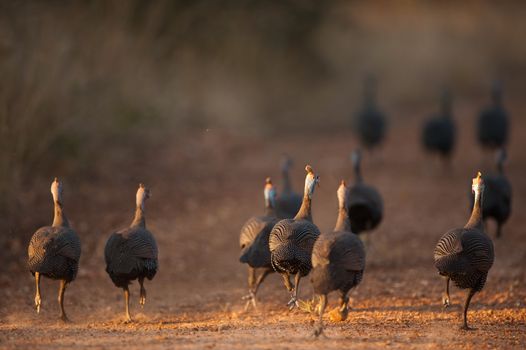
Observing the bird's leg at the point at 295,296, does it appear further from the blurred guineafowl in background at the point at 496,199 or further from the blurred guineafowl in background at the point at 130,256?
the blurred guineafowl in background at the point at 496,199

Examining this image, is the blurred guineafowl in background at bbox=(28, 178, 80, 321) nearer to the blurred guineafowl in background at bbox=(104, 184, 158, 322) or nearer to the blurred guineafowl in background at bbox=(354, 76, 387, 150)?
the blurred guineafowl in background at bbox=(104, 184, 158, 322)

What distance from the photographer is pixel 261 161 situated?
16.9m

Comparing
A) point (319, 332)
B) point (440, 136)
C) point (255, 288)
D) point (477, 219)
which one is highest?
point (440, 136)

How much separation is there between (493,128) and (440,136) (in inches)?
32.0

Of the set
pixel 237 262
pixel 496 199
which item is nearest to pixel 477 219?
pixel 496 199

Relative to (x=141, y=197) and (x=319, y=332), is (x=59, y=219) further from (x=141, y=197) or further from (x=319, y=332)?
(x=319, y=332)

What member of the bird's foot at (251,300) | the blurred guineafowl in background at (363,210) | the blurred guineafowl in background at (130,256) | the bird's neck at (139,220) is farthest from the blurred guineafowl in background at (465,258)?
the blurred guineafowl in background at (363,210)

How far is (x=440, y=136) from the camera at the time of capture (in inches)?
597

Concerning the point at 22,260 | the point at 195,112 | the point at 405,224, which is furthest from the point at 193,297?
the point at 195,112

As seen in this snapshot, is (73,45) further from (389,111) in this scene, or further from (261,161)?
(389,111)

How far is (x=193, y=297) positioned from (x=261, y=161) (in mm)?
8293

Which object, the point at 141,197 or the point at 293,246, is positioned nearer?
the point at 293,246

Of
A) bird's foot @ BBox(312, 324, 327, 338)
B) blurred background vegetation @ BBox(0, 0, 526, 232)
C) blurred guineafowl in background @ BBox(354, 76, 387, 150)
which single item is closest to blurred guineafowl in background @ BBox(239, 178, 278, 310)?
bird's foot @ BBox(312, 324, 327, 338)

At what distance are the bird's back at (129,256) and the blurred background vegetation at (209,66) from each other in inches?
138
